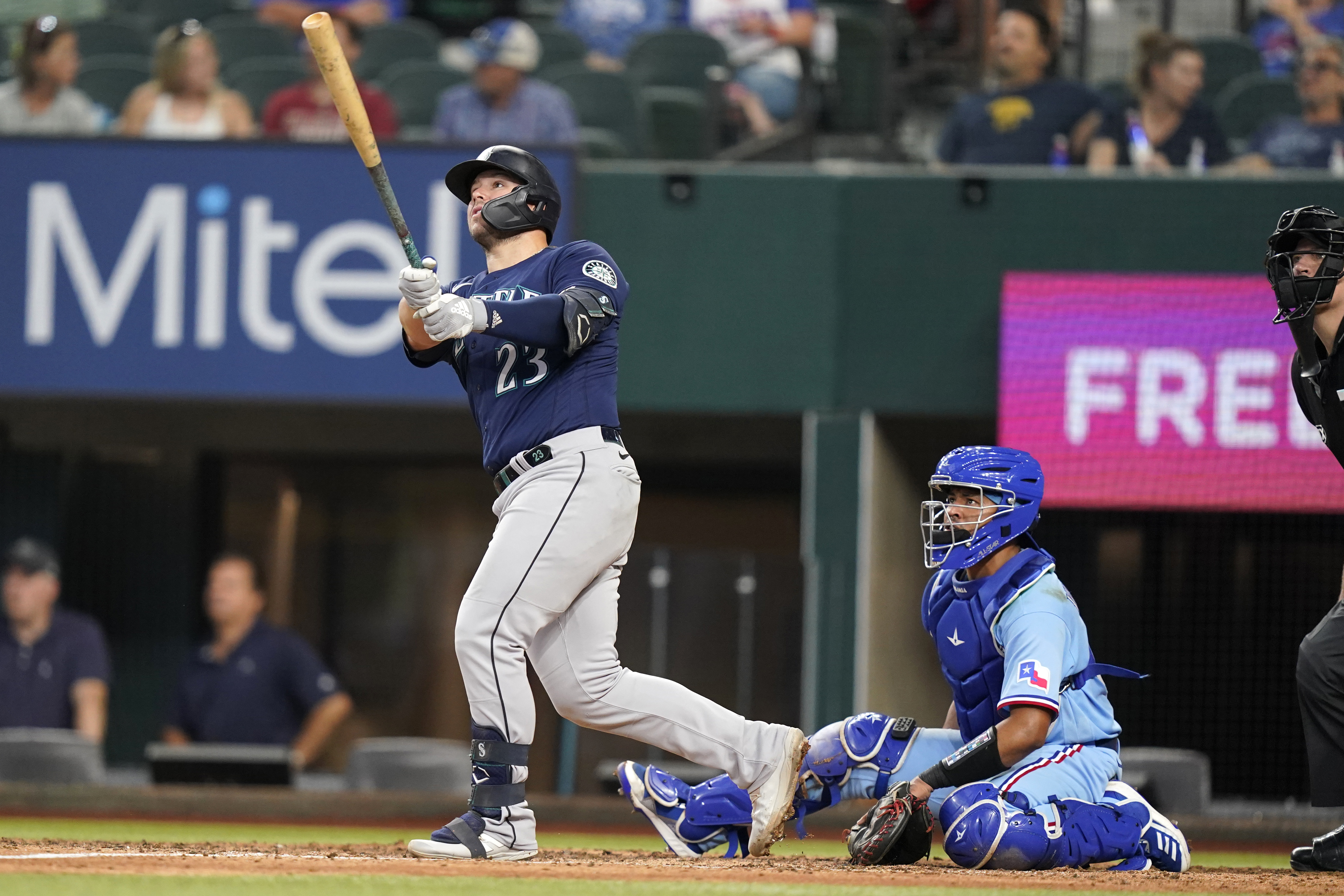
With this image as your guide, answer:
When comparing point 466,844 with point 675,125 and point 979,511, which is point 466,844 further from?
point 675,125

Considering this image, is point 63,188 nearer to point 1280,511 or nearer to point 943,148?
point 943,148

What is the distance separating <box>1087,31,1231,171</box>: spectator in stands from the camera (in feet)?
29.6

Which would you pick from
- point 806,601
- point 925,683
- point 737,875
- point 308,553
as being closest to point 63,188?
point 308,553

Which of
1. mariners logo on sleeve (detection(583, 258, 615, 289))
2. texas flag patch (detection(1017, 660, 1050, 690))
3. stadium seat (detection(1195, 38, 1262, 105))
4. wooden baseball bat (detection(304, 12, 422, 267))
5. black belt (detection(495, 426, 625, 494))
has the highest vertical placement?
stadium seat (detection(1195, 38, 1262, 105))

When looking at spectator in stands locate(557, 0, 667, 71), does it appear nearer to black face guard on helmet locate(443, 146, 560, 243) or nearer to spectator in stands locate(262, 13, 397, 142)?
spectator in stands locate(262, 13, 397, 142)

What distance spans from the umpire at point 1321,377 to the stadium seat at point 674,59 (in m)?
6.34

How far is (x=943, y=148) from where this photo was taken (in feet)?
→ 30.3

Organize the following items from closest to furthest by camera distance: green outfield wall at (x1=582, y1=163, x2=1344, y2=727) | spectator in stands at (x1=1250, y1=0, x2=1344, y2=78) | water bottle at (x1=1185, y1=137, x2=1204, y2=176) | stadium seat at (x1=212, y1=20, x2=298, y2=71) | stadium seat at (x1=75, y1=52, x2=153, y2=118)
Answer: green outfield wall at (x1=582, y1=163, x2=1344, y2=727) → water bottle at (x1=1185, y1=137, x2=1204, y2=176) → stadium seat at (x1=75, y1=52, x2=153, y2=118) → spectator in stands at (x1=1250, y1=0, x2=1344, y2=78) → stadium seat at (x1=212, y1=20, x2=298, y2=71)

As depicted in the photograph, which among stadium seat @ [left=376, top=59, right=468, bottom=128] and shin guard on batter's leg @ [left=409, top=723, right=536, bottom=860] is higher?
stadium seat @ [left=376, top=59, right=468, bottom=128]

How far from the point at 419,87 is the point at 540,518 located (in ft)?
20.8

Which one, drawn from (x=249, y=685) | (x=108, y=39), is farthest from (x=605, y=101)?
(x=249, y=685)

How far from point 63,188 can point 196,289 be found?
0.78 meters

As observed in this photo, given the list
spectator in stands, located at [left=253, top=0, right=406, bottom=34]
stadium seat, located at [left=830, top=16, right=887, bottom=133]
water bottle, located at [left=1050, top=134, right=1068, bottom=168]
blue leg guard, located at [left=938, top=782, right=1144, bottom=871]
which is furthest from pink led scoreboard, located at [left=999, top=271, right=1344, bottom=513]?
spectator in stands, located at [left=253, top=0, right=406, bottom=34]

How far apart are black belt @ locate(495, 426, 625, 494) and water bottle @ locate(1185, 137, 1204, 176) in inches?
205
